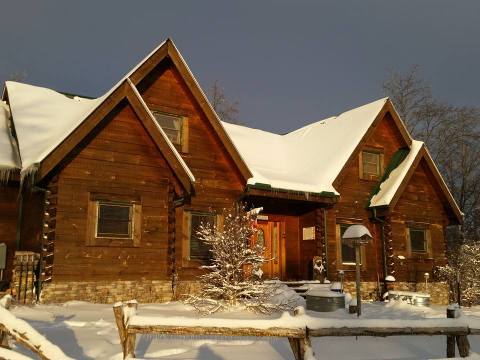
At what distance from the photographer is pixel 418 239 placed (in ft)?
62.3

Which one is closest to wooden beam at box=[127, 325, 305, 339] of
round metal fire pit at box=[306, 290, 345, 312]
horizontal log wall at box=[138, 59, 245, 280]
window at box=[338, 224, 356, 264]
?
round metal fire pit at box=[306, 290, 345, 312]

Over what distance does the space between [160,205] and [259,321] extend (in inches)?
325

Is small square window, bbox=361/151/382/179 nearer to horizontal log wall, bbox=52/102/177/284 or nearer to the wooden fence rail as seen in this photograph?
horizontal log wall, bbox=52/102/177/284

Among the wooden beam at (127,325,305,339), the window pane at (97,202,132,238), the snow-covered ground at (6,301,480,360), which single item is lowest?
the snow-covered ground at (6,301,480,360)

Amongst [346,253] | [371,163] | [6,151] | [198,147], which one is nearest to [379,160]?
[371,163]

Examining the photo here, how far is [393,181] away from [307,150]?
3.68 metres

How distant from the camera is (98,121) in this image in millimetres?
12023

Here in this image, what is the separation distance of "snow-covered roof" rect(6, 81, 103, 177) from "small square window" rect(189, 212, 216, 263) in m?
4.44

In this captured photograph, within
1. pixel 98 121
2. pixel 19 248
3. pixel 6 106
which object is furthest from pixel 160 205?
pixel 6 106

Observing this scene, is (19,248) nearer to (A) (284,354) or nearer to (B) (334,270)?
(A) (284,354)

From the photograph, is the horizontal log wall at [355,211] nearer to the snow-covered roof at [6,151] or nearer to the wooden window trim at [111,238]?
the wooden window trim at [111,238]

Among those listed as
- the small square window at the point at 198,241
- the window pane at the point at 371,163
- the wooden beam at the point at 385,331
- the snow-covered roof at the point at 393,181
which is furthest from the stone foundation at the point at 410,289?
the wooden beam at the point at 385,331

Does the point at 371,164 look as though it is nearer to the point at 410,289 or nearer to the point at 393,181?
the point at 393,181

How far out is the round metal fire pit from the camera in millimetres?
12023
